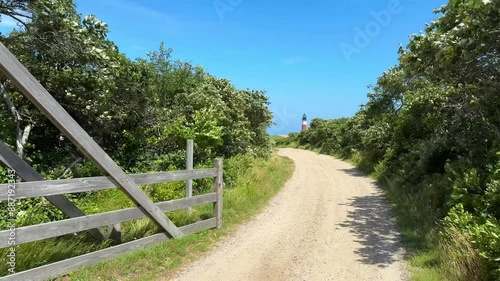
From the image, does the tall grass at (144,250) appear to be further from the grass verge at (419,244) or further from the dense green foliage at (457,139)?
the dense green foliage at (457,139)

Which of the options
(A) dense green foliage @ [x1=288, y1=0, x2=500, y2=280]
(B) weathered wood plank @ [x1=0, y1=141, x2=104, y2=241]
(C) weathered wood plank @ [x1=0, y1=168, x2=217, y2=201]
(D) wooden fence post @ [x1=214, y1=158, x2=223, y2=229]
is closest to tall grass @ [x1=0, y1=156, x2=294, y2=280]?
(D) wooden fence post @ [x1=214, y1=158, x2=223, y2=229]

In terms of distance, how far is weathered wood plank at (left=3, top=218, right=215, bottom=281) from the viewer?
3.90m

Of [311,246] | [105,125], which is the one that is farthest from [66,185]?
[105,125]

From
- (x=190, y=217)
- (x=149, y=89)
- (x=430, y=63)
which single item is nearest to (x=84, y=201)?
(x=190, y=217)

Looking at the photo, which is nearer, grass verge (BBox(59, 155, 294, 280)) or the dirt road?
grass verge (BBox(59, 155, 294, 280))

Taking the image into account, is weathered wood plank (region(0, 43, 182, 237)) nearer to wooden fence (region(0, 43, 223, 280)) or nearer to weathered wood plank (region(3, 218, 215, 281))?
wooden fence (region(0, 43, 223, 280))

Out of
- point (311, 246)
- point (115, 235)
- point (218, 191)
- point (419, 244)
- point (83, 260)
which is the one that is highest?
point (218, 191)

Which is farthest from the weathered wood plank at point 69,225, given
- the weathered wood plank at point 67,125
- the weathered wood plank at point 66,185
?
the weathered wood plank at point 66,185

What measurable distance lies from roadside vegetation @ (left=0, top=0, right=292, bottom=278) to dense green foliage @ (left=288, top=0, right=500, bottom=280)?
4214 mm

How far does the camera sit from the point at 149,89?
11805 millimetres

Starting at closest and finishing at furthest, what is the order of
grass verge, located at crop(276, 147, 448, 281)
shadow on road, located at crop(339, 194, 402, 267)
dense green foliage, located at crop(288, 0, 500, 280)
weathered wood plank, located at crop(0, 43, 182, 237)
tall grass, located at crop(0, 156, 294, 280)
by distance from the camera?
1. weathered wood plank, located at crop(0, 43, 182, 237)
2. tall grass, located at crop(0, 156, 294, 280)
3. grass verge, located at crop(276, 147, 448, 281)
4. dense green foliage, located at crop(288, 0, 500, 280)
5. shadow on road, located at crop(339, 194, 402, 267)

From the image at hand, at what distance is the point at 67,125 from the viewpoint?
433cm

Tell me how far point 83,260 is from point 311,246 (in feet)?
12.7

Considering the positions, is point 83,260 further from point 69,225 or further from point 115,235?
point 115,235
